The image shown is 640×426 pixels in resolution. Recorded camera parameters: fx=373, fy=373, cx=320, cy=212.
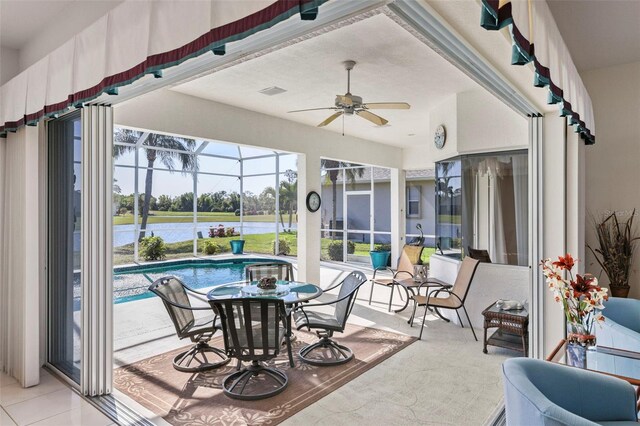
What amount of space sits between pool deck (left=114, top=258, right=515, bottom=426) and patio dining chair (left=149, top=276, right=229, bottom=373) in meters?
0.53

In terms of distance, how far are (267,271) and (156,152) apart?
7085 mm

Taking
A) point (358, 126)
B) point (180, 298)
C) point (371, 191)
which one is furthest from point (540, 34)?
point (371, 191)

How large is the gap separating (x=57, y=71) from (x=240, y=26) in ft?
6.34

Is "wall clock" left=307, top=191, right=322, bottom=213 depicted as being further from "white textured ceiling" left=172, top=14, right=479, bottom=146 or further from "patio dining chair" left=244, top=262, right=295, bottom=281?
"patio dining chair" left=244, top=262, right=295, bottom=281

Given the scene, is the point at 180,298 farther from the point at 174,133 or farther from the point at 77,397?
the point at 174,133

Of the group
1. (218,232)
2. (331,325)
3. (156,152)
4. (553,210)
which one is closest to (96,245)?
(331,325)

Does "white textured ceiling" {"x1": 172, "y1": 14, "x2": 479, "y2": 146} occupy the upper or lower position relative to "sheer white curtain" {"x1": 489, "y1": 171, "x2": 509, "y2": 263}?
upper

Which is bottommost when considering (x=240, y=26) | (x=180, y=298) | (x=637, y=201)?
(x=180, y=298)

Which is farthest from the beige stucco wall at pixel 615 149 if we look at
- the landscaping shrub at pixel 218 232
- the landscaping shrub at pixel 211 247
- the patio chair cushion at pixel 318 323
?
the landscaping shrub at pixel 218 232

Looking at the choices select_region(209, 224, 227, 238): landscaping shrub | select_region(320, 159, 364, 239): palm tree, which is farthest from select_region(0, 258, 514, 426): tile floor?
select_region(209, 224, 227, 238): landscaping shrub

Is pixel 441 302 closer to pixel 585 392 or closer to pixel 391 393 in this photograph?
pixel 391 393

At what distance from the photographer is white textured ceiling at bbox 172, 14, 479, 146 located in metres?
3.45

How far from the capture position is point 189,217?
36.8 ft

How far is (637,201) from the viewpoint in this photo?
4.48 m
